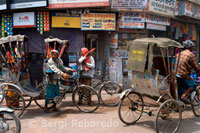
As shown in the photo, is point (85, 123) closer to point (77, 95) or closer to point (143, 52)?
point (77, 95)

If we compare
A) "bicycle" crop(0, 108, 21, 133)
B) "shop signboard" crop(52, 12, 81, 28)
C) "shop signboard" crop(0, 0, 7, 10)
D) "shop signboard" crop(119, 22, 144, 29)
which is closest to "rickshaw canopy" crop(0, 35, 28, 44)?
"bicycle" crop(0, 108, 21, 133)

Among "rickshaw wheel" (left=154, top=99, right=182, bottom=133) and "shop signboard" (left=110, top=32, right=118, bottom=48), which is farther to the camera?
"shop signboard" (left=110, top=32, right=118, bottom=48)

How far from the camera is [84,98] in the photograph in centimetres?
601

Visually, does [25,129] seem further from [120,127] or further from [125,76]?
[125,76]

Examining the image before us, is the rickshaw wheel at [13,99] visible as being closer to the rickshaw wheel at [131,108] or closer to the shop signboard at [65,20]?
the rickshaw wheel at [131,108]

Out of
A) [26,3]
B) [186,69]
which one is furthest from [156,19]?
[26,3]

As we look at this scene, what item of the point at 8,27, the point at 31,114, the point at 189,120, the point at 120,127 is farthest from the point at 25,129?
the point at 8,27

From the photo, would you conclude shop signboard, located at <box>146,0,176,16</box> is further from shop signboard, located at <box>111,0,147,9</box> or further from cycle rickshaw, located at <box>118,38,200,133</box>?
cycle rickshaw, located at <box>118,38,200,133</box>

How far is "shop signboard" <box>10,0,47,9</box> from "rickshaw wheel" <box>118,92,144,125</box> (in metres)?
6.15

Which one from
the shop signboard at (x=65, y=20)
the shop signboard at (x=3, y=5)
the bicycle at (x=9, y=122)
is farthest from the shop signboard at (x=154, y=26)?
the bicycle at (x=9, y=122)

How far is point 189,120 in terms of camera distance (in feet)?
17.3

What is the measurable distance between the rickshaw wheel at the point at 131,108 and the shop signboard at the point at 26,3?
20.2 ft

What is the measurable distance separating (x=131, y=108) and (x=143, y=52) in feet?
4.52

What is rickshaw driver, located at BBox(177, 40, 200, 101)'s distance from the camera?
16.9ft
